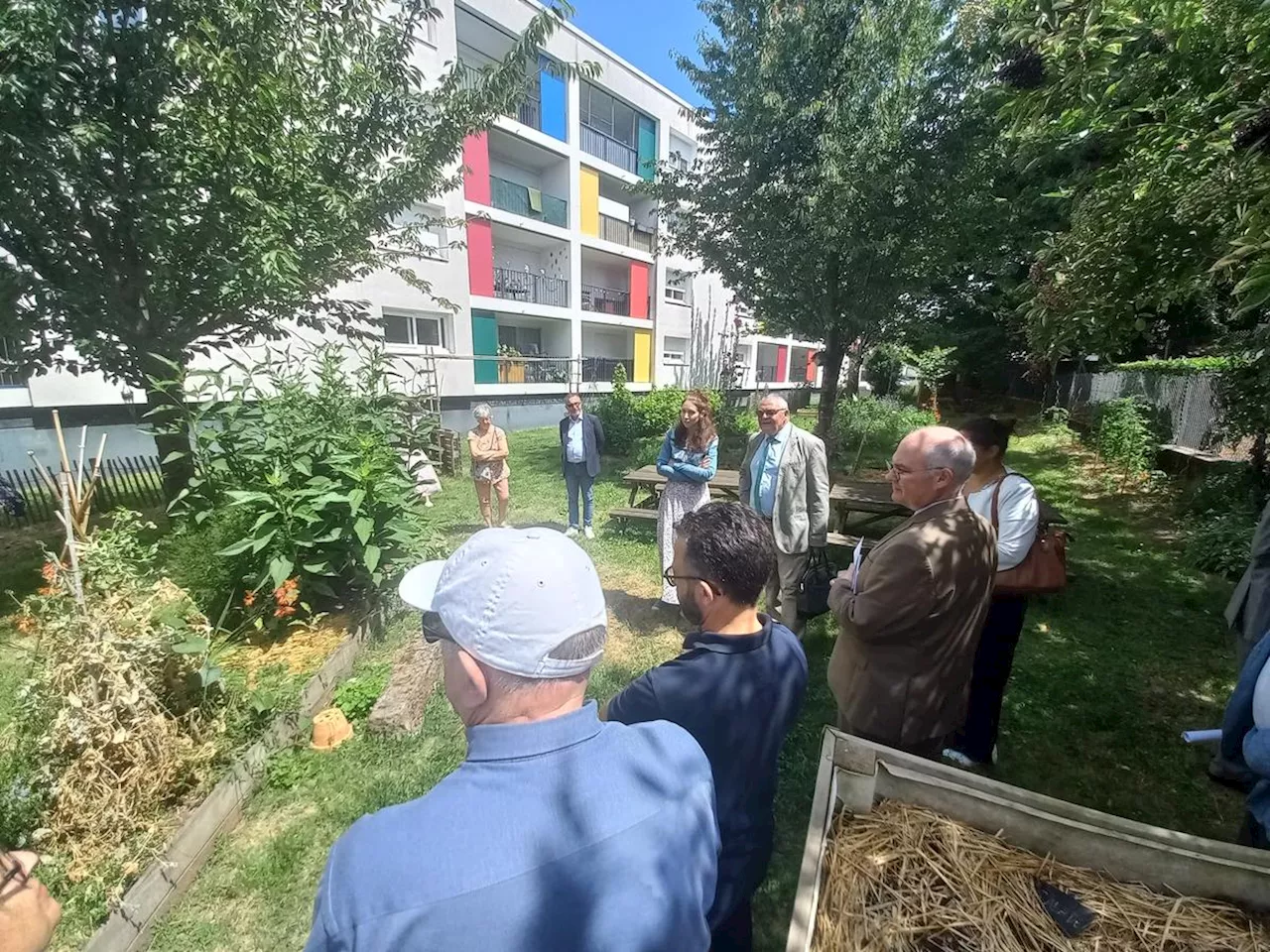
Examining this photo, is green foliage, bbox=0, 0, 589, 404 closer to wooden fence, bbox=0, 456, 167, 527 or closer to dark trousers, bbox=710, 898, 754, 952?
wooden fence, bbox=0, 456, 167, 527

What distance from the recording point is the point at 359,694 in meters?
3.54

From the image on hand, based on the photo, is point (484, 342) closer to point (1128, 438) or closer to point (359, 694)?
point (359, 694)

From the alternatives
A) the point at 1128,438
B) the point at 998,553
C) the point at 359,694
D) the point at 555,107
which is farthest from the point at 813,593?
the point at 555,107

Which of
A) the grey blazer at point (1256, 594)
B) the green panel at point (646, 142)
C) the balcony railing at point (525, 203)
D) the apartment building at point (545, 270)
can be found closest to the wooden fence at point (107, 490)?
the apartment building at point (545, 270)

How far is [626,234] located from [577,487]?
17.5 metres

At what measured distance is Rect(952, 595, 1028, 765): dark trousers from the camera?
2750 mm

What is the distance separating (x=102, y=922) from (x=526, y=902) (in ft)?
8.81

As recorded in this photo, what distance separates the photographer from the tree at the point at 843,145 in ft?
27.8

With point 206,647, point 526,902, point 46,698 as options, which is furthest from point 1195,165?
point 46,698

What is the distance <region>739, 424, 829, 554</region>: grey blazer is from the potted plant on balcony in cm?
1440

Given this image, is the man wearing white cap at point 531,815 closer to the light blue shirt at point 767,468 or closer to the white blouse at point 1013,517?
the white blouse at point 1013,517

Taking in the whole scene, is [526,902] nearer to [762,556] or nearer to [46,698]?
[762,556]

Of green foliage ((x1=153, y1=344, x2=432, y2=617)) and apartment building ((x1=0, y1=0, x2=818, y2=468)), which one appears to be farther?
apartment building ((x1=0, y1=0, x2=818, y2=468))

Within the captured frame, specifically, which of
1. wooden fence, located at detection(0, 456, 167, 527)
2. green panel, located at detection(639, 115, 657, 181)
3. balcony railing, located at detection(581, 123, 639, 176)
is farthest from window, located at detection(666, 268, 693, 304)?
wooden fence, located at detection(0, 456, 167, 527)
